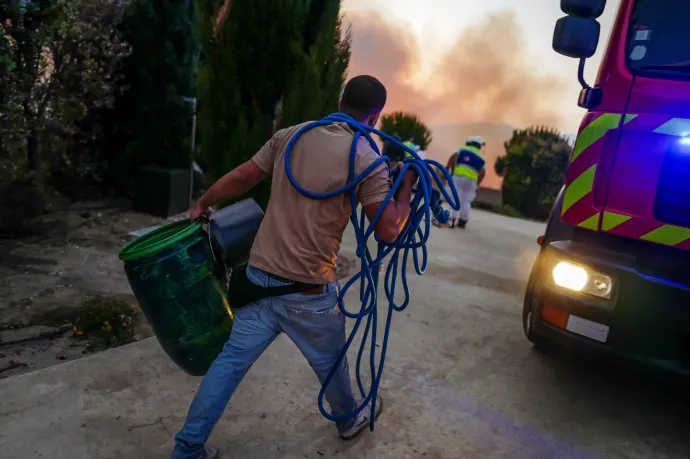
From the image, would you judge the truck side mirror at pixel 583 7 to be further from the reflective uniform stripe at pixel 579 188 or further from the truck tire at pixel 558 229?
the truck tire at pixel 558 229

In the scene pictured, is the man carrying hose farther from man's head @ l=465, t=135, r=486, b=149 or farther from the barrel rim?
man's head @ l=465, t=135, r=486, b=149

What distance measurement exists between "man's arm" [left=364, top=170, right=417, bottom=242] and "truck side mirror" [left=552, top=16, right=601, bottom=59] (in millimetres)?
1354

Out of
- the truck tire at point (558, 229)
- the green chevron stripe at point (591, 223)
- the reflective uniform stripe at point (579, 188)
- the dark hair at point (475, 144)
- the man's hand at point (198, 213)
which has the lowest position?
the man's hand at point (198, 213)

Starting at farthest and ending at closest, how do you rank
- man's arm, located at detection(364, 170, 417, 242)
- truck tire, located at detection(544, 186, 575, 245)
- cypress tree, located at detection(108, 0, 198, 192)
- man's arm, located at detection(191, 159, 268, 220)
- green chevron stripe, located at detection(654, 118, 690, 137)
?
1. cypress tree, located at detection(108, 0, 198, 192)
2. truck tire, located at detection(544, 186, 575, 245)
3. green chevron stripe, located at detection(654, 118, 690, 137)
4. man's arm, located at detection(191, 159, 268, 220)
5. man's arm, located at detection(364, 170, 417, 242)

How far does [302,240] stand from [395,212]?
14.7 inches

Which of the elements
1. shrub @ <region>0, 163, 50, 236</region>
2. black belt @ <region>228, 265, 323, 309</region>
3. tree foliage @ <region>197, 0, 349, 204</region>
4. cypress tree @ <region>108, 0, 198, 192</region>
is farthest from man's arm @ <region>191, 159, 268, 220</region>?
cypress tree @ <region>108, 0, 198, 192</region>

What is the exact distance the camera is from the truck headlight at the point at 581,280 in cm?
247

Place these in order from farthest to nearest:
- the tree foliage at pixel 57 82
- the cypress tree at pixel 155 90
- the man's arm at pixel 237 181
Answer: the cypress tree at pixel 155 90 < the tree foliage at pixel 57 82 < the man's arm at pixel 237 181

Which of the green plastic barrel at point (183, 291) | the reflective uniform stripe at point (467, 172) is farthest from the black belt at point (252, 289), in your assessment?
the reflective uniform stripe at point (467, 172)

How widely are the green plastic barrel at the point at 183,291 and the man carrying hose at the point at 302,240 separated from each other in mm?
198

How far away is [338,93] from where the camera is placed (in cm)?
482

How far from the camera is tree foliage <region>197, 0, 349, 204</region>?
4348 millimetres

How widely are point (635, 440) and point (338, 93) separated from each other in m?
3.53

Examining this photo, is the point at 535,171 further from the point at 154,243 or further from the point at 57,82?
the point at 154,243
